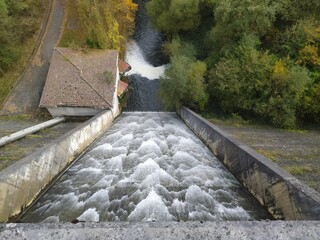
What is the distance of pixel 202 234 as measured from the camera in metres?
4.25

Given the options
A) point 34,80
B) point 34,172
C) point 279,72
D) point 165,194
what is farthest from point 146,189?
point 34,80

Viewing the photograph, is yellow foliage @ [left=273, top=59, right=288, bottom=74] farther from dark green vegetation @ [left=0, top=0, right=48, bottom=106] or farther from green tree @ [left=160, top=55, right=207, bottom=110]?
dark green vegetation @ [left=0, top=0, right=48, bottom=106]

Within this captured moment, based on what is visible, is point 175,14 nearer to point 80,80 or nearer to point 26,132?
point 80,80

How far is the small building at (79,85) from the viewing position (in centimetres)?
1448

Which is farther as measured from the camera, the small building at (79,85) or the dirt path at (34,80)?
the dirt path at (34,80)

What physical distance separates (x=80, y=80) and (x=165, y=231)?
13.0m

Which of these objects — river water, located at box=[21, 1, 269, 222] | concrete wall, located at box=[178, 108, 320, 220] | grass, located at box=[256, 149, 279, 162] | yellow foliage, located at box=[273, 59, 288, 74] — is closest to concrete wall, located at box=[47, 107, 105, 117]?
river water, located at box=[21, 1, 269, 222]

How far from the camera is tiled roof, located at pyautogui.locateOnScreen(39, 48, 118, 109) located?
14484mm

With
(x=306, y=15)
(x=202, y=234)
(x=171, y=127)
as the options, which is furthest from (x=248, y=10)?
(x=202, y=234)

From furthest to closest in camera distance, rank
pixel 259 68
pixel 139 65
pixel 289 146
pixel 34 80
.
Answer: pixel 139 65, pixel 34 80, pixel 259 68, pixel 289 146

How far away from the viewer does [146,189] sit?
24.8ft

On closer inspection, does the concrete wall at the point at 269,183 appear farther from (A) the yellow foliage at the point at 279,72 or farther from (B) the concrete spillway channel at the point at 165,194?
(A) the yellow foliage at the point at 279,72

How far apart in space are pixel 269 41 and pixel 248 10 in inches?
114

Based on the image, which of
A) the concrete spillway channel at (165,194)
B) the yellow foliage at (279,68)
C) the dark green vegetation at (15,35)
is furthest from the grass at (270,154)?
the dark green vegetation at (15,35)
